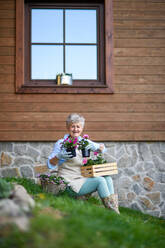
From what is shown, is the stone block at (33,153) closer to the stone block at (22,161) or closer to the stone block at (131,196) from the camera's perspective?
the stone block at (22,161)

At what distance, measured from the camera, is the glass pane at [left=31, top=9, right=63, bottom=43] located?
18.4 feet

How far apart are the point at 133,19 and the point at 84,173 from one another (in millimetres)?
3151

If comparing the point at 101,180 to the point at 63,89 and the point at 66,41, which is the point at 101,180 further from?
the point at 66,41

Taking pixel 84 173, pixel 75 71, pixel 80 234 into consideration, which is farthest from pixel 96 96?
pixel 80 234

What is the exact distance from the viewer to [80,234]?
86.6 inches

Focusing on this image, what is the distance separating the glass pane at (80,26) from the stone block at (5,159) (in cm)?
233

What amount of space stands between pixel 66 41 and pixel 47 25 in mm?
451

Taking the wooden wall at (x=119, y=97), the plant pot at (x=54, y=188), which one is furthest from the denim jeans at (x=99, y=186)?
the wooden wall at (x=119, y=97)

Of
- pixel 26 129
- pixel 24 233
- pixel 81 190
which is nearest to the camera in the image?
pixel 24 233

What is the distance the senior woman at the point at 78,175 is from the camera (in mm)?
3674

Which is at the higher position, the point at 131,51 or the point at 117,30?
the point at 117,30

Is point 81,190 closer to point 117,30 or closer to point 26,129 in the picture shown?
point 26,129

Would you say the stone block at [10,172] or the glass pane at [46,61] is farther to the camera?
the glass pane at [46,61]

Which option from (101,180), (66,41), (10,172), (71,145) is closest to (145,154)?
(101,180)
